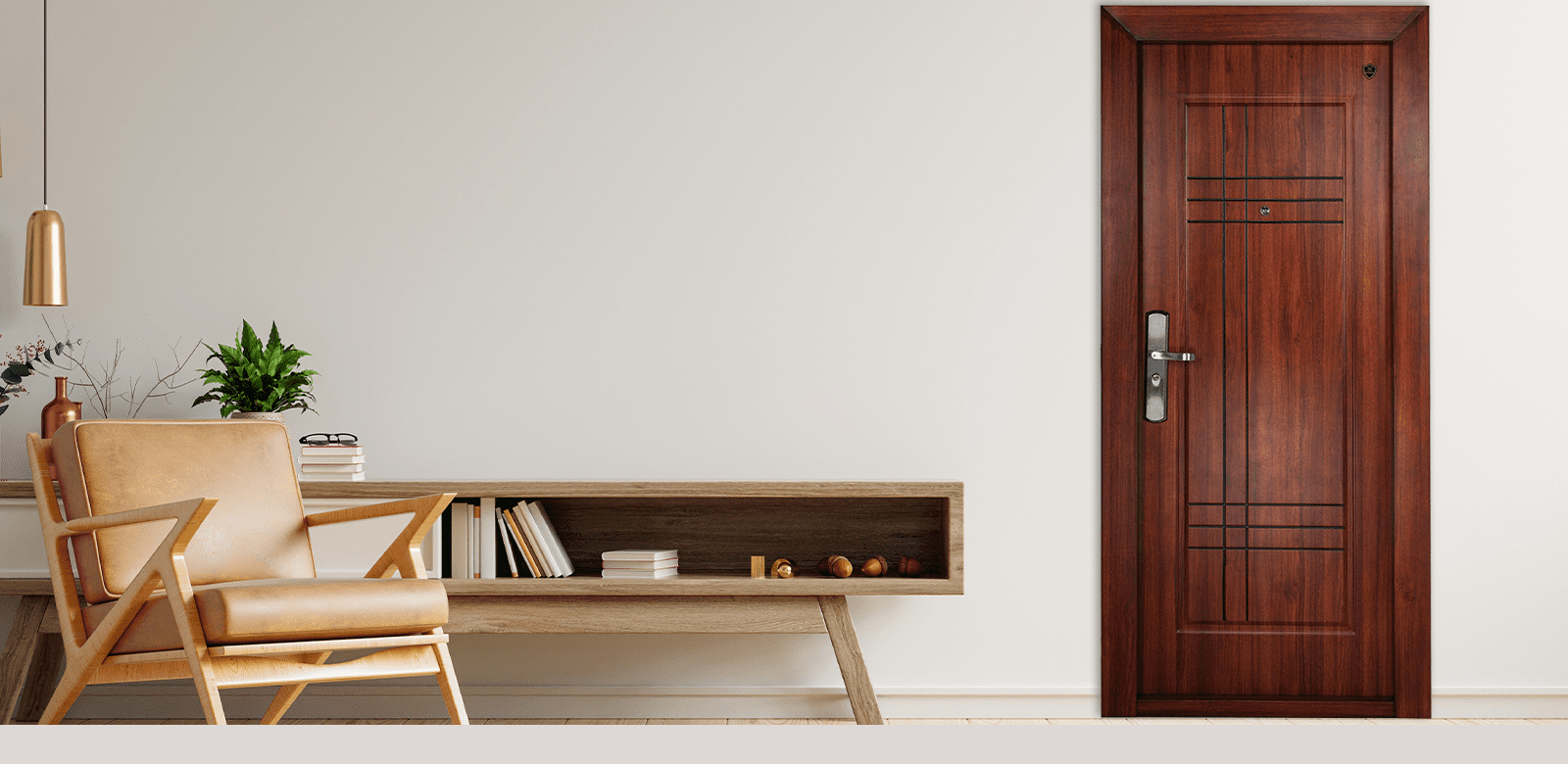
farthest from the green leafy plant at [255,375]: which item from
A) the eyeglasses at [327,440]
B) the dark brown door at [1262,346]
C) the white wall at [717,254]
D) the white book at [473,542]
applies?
the dark brown door at [1262,346]

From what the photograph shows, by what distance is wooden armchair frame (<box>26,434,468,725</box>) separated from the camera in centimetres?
200

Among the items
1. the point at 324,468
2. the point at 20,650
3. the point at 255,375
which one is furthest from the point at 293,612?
the point at 20,650

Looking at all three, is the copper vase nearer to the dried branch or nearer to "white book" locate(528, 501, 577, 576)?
the dried branch

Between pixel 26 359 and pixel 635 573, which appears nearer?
pixel 635 573

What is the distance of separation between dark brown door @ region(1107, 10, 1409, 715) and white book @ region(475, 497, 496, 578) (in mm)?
1702

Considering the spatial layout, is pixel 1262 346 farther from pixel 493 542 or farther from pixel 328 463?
pixel 328 463

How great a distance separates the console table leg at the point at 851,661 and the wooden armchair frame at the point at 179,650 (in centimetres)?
87

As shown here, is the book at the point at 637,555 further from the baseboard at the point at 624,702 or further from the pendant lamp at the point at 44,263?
the pendant lamp at the point at 44,263

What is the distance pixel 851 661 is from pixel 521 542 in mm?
849

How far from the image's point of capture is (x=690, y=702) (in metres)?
2.98

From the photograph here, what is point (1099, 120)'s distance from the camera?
303 cm

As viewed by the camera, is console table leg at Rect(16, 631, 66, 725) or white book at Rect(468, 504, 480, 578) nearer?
white book at Rect(468, 504, 480, 578)

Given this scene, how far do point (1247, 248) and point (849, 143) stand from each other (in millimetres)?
1126

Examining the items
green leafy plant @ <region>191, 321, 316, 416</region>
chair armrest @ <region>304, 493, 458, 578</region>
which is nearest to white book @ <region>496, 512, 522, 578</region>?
chair armrest @ <region>304, 493, 458, 578</region>
